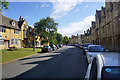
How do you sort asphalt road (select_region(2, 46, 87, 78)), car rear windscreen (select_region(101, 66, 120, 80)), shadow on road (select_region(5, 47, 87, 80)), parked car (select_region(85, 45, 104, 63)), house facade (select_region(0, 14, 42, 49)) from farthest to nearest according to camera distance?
house facade (select_region(0, 14, 42, 49)) < parked car (select_region(85, 45, 104, 63)) < asphalt road (select_region(2, 46, 87, 78)) < shadow on road (select_region(5, 47, 87, 80)) < car rear windscreen (select_region(101, 66, 120, 80))

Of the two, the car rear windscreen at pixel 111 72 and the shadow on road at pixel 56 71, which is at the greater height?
the car rear windscreen at pixel 111 72

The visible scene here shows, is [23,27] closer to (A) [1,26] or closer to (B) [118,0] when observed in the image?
(A) [1,26]

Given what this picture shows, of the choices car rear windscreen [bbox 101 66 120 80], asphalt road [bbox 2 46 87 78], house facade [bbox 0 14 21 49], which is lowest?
asphalt road [bbox 2 46 87 78]

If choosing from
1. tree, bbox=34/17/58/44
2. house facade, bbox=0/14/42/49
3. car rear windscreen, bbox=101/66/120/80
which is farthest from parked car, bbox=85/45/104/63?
tree, bbox=34/17/58/44

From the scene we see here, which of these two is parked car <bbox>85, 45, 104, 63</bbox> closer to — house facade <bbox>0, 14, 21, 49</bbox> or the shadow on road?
the shadow on road

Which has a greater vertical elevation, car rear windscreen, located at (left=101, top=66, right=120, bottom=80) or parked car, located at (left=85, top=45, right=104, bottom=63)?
car rear windscreen, located at (left=101, top=66, right=120, bottom=80)

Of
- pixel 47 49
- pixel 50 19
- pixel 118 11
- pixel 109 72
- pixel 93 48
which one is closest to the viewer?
pixel 109 72

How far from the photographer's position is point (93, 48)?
401 inches

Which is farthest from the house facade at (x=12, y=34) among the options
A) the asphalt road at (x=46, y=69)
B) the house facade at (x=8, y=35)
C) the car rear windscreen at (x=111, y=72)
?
the car rear windscreen at (x=111, y=72)

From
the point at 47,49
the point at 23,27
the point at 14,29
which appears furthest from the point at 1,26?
the point at 47,49

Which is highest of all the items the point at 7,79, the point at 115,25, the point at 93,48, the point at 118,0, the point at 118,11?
the point at 118,0

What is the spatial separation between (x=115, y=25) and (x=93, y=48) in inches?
533

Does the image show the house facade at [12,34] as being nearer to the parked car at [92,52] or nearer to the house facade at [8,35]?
the house facade at [8,35]

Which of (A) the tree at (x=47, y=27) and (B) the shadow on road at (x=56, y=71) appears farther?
(A) the tree at (x=47, y=27)
